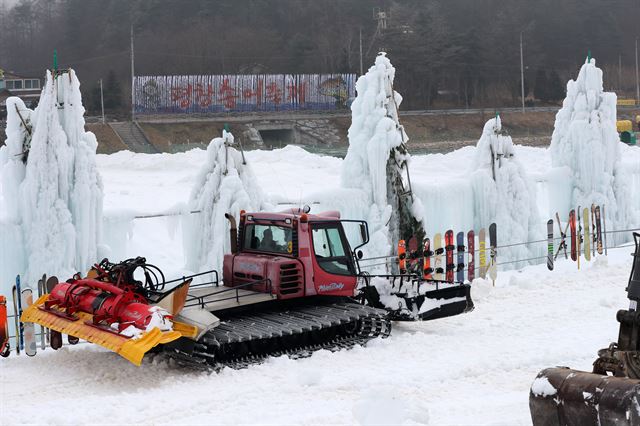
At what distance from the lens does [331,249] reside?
47.4ft

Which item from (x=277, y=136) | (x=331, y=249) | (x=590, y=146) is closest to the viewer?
(x=331, y=249)

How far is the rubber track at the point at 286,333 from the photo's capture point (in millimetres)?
12391

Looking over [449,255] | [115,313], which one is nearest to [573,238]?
[449,255]

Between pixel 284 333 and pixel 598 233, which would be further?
pixel 598 233

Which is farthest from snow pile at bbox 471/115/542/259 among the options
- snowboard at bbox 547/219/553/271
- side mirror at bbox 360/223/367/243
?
side mirror at bbox 360/223/367/243

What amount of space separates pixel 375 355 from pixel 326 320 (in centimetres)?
82

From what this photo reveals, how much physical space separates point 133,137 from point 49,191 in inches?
1543

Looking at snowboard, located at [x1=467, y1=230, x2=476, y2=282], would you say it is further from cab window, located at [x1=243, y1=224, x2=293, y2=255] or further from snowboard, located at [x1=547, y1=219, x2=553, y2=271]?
cab window, located at [x1=243, y1=224, x2=293, y2=255]

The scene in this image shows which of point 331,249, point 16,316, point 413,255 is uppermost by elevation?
point 331,249

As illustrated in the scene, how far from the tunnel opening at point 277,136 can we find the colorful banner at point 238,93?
72.4 inches

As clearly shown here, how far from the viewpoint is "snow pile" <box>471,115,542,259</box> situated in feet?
72.8

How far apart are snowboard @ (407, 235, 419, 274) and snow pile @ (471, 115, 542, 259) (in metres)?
3.21

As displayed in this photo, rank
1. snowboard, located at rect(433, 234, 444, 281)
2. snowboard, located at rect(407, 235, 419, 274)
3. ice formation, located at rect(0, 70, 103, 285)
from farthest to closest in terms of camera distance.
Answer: snowboard, located at rect(407, 235, 419, 274)
snowboard, located at rect(433, 234, 444, 281)
ice formation, located at rect(0, 70, 103, 285)

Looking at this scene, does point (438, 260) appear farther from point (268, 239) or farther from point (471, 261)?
point (268, 239)
